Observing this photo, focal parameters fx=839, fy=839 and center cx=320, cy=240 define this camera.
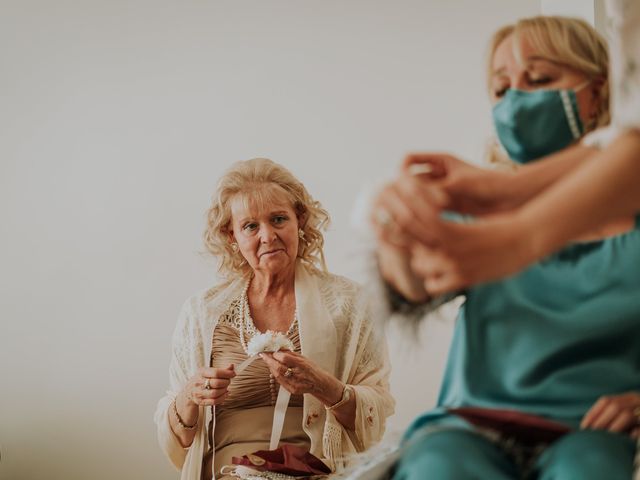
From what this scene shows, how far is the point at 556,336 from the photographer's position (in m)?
1.08

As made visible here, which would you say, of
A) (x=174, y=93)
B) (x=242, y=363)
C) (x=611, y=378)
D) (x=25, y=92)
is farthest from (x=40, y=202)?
(x=611, y=378)

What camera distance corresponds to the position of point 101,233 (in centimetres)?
312

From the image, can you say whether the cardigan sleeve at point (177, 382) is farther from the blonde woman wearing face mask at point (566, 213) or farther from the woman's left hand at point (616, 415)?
the blonde woman wearing face mask at point (566, 213)

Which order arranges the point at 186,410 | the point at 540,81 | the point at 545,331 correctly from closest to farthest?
1. the point at 545,331
2. the point at 540,81
3. the point at 186,410

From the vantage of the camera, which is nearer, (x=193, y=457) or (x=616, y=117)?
(x=616, y=117)

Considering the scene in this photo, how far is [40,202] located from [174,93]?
2.14 ft

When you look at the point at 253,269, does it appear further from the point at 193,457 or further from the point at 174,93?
the point at 174,93

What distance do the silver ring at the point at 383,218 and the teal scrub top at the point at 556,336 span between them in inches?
15.1

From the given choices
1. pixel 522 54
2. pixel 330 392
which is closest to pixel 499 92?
pixel 522 54

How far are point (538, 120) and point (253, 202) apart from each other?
4.20ft

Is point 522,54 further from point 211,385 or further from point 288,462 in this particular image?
point 211,385

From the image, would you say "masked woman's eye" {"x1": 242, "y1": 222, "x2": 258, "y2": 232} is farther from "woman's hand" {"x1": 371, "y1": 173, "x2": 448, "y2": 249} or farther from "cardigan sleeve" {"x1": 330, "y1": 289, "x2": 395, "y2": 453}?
"woman's hand" {"x1": 371, "y1": 173, "x2": 448, "y2": 249}

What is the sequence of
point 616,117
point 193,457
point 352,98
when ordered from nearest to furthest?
point 616,117
point 193,457
point 352,98

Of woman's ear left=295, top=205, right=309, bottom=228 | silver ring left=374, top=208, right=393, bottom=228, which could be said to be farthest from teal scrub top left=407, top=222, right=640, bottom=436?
woman's ear left=295, top=205, right=309, bottom=228
